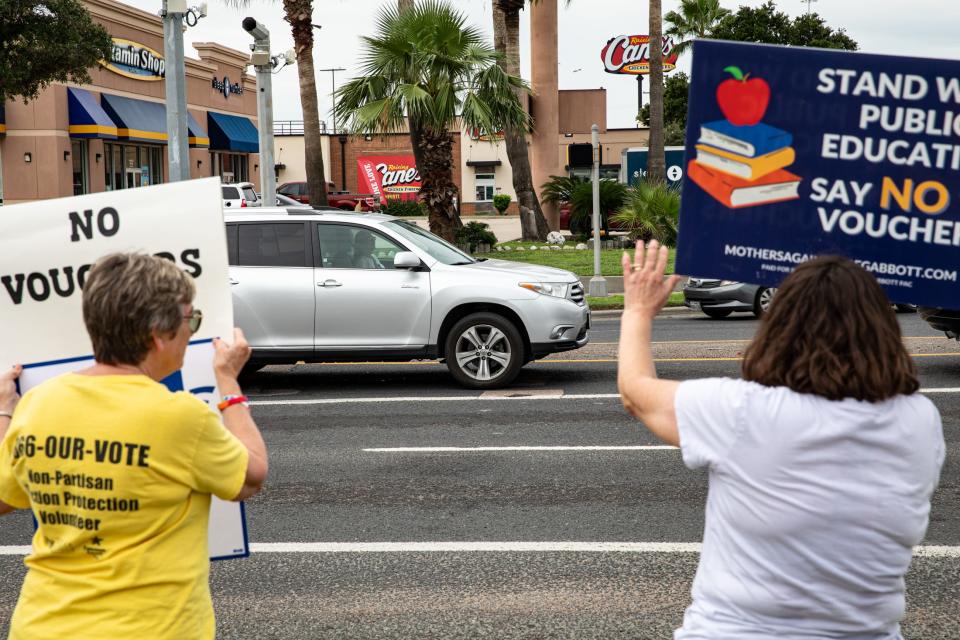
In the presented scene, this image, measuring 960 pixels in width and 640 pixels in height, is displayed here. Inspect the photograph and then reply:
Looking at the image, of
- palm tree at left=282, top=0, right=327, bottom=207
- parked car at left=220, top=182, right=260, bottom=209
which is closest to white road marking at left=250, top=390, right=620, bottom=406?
palm tree at left=282, top=0, right=327, bottom=207

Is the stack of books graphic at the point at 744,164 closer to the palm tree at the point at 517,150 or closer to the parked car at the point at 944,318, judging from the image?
the parked car at the point at 944,318

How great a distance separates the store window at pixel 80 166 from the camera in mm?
39281

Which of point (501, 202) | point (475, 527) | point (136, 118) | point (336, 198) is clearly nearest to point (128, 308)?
point (475, 527)

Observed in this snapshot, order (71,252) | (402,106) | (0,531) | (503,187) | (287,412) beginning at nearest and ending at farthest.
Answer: (71,252) → (0,531) → (287,412) → (402,106) → (503,187)

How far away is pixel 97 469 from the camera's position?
250 cm

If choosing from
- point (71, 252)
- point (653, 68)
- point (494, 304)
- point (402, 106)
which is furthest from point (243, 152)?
point (71, 252)

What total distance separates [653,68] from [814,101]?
30.9m

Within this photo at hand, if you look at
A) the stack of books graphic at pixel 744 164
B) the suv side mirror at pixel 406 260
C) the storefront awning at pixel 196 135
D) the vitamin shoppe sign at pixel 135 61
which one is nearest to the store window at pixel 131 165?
the storefront awning at pixel 196 135

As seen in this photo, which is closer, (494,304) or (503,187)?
(494,304)

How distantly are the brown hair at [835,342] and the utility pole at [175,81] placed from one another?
17.2m

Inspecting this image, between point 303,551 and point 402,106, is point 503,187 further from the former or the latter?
point 303,551

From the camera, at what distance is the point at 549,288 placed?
11.2 m

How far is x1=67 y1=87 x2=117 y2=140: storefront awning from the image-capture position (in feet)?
125

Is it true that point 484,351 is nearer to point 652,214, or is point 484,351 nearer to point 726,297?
point 726,297
